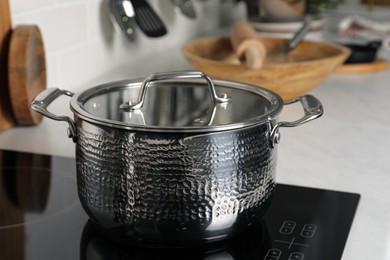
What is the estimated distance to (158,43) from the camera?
161 centimetres

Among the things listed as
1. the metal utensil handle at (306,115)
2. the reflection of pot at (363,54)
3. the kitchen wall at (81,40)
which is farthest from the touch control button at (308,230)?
the reflection of pot at (363,54)

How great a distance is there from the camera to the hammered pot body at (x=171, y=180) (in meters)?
0.56

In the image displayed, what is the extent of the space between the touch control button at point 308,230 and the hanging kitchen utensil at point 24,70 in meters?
0.48

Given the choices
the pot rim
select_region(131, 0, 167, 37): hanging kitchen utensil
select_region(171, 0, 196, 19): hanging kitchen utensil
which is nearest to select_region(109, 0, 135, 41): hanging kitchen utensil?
select_region(131, 0, 167, 37): hanging kitchen utensil

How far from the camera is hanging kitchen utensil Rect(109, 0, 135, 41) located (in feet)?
4.29

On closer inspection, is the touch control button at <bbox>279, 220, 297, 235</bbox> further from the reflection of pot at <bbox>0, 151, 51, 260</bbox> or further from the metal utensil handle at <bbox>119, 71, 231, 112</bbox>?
the reflection of pot at <bbox>0, 151, 51, 260</bbox>

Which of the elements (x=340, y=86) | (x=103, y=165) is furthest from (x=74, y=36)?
(x=103, y=165)

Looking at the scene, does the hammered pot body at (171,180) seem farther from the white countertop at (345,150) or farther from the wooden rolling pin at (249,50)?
the wooden rolling pin at (249,50)

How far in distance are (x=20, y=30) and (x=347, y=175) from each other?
0.53 metres

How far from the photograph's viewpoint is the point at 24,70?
94 cm

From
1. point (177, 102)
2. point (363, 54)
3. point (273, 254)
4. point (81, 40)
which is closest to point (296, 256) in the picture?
point (273, 254)

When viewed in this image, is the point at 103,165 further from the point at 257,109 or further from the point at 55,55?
the point at 55,55

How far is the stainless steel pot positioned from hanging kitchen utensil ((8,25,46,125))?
314 millimetres

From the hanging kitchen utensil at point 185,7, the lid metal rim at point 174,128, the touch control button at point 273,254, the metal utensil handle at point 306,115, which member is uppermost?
the lid metal rim at point 174,128
